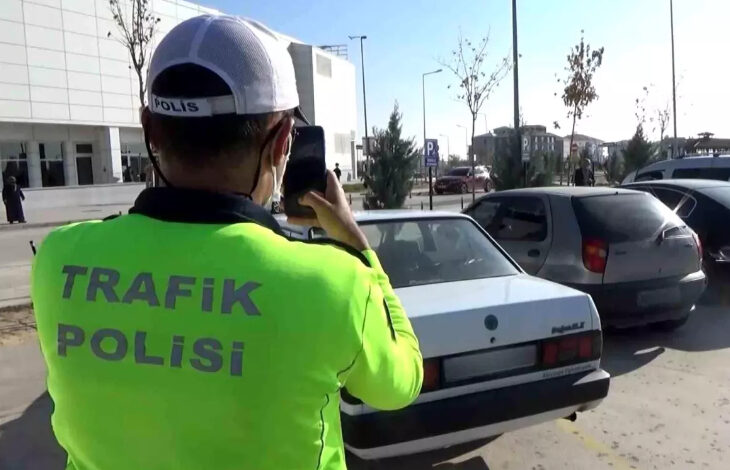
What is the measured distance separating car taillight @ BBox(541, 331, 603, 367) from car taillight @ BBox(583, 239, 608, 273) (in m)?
2.25

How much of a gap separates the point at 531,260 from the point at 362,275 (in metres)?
5.44

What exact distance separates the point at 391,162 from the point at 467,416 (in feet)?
42.2

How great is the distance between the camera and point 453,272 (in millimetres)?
4375

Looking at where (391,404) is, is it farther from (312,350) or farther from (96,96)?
(96,96)

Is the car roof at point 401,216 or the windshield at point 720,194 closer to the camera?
the car roof at point 401,216

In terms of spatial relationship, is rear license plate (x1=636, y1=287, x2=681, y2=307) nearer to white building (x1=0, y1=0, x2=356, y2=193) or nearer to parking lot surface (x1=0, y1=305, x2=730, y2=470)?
parking lot surface (x1=0, y1=305, x2=730, y2=470)

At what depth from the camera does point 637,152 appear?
29859mm

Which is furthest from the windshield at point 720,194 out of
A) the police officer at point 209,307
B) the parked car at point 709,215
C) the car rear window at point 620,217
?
the police officer at point 209,307

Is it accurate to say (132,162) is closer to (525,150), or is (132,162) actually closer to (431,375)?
(525,150)

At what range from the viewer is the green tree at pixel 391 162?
15945 mm

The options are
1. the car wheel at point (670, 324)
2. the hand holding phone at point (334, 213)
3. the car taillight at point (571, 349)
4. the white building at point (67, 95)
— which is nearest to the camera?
the hand holding phone at point (334, 213)

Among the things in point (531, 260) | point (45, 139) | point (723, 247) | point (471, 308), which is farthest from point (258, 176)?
point (45, 139)

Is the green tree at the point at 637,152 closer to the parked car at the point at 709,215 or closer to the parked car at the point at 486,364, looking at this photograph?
the parked car at the point at 709,215

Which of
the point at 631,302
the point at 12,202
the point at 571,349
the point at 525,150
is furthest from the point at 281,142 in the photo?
the point at 12,202
